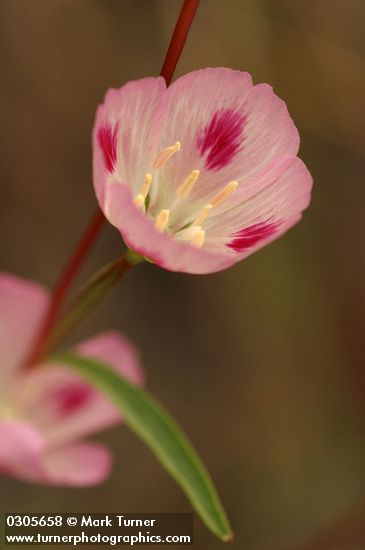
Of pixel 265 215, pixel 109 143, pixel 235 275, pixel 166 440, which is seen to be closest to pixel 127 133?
pixel 109 143

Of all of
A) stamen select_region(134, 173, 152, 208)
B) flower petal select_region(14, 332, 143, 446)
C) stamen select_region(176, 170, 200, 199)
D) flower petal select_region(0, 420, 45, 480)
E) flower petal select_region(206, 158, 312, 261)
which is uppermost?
stamen select_region(176, 170, 200, 199)

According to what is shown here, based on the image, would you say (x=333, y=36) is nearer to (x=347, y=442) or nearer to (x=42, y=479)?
(x=347, y=442)

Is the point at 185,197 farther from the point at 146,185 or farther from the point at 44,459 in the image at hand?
the point at 44,459

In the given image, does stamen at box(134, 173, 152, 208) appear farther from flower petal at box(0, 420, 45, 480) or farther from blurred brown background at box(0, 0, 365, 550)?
blurred brown background at box(0, 0, 365, 550)

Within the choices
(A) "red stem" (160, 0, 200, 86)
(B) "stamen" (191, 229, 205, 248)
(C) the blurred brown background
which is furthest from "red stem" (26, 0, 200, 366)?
(C) the blurred brown background

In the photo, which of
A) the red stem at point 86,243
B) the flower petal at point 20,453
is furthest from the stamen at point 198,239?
the flower petal at point 20,453

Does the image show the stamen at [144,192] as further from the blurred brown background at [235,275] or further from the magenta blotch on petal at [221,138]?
the blurred brown background at [235,275]

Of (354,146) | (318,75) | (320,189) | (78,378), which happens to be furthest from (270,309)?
(78,378)
